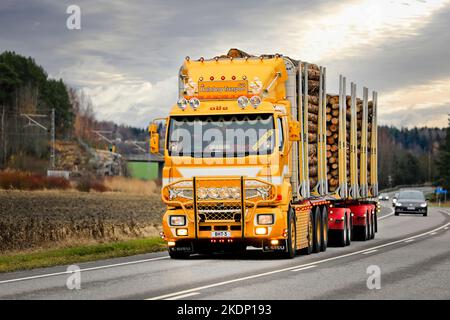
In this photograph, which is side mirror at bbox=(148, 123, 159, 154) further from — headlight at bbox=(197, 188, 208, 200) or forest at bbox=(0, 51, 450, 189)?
forest at bbox=(0, 51, 450, 189)

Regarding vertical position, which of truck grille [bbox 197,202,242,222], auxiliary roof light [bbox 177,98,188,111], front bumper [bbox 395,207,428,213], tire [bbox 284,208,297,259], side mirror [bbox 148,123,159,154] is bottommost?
front bumper [bbox 395,207,428,213]

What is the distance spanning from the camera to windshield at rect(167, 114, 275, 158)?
64.8ft

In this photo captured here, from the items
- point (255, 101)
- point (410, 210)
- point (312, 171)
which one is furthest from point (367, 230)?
point (410, 210)

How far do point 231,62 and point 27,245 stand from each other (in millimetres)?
7061

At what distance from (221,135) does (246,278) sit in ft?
16.8

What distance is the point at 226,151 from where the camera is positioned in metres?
19.8

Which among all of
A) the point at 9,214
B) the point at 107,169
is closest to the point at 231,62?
the point at 9,214

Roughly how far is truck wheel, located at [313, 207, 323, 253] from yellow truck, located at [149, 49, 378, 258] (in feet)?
0.09

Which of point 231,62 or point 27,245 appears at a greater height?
point 231,62

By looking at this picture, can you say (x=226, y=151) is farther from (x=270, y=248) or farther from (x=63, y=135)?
(x=63, y=135)

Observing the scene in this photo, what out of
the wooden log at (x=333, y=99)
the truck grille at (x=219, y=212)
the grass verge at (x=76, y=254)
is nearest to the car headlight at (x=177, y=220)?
the truck grille at (x=219, y=212)

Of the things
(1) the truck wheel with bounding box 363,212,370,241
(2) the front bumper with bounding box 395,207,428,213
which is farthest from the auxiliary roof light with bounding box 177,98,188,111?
(2) the front bumper with bounding box 395,207,428,213

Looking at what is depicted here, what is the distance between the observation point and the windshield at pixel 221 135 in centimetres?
1977

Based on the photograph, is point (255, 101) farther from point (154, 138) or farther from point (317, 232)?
point (317, 232)
